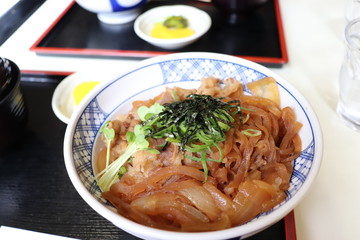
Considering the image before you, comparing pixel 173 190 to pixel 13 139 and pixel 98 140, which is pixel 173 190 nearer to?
pixel 98 140

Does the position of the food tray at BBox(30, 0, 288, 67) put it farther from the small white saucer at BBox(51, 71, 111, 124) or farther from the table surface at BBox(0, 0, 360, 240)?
the small white saucer at BBox(51, 71, 111, 124)

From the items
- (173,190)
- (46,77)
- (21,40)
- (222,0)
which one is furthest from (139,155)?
(21,40)

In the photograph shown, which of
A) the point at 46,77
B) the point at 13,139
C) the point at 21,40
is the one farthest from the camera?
the point at 21,40

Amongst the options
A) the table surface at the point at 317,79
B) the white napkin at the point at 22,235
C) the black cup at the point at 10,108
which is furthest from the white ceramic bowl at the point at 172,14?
the white napkin at the point at 22,235

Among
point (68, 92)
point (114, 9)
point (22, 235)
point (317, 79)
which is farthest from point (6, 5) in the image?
point (317, 79)

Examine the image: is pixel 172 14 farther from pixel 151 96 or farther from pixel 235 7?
pixel 151 96

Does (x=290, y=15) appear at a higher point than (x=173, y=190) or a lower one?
lower
